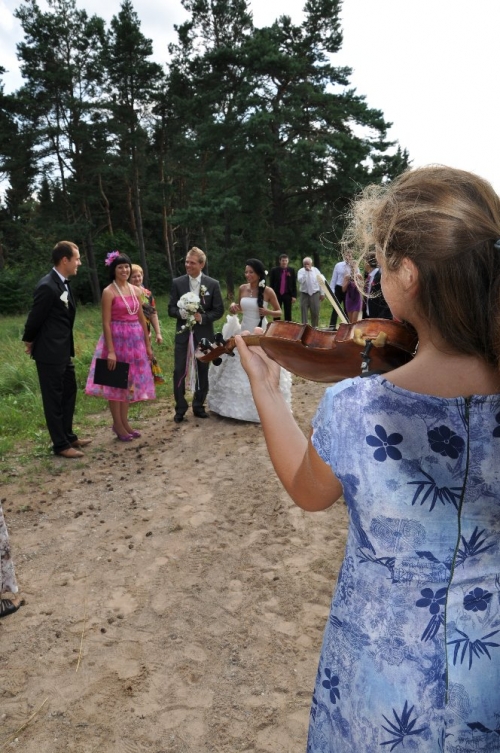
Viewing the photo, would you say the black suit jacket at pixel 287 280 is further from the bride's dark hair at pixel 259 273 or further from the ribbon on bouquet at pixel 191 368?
the ribbon on bouquet at pixel 191 368

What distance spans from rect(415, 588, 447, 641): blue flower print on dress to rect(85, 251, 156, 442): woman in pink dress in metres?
5.25

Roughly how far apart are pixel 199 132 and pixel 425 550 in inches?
961

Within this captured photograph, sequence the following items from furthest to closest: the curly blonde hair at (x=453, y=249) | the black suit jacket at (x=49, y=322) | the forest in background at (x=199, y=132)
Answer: the forest in background at (x=199, y=132), the black suit jacket at (x=49, y=322), the curly blonde hair at (x=453, y=249)

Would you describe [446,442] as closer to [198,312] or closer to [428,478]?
[428,478]

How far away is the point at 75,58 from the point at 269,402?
2995cm

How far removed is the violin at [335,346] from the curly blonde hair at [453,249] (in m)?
0.39

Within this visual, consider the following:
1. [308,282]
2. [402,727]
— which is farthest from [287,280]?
[402,727]

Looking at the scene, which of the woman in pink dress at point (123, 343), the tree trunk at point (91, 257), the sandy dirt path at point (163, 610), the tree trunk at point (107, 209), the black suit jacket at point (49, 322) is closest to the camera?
the sandy dirt path at point (163, 610)

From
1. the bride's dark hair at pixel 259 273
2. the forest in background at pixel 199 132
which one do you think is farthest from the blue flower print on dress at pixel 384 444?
the forest in background at pixel 199 132

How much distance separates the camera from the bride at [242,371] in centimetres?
685

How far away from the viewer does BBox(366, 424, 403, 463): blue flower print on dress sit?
1078 millimetres

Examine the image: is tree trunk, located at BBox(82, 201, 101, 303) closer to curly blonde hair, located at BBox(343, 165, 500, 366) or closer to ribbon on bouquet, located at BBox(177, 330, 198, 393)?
ribbon on bouquet, located at BBox(177, 330, 198, 393)

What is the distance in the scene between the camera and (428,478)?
1.07 metres

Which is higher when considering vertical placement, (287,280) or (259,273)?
(287,280)
